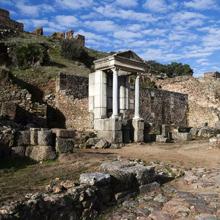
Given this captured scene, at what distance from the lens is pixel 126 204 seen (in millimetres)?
6004

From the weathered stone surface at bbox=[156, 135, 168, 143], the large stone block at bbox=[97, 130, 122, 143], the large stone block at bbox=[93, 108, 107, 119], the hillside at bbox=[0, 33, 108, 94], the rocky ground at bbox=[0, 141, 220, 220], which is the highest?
the hillside at bbox=[0, 33, 108, 94]

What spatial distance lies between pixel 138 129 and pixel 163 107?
1337cm

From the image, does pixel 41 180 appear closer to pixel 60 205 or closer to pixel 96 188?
pixel 96 188

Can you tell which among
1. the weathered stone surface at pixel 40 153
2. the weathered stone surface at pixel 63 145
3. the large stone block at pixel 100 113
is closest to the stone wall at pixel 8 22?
the large stone block at pixel 100 113

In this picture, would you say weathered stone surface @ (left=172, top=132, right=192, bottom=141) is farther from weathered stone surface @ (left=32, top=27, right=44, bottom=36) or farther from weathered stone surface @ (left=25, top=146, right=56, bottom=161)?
weathered stone surface @ (left=32, top=27, right=44, bottom=36)

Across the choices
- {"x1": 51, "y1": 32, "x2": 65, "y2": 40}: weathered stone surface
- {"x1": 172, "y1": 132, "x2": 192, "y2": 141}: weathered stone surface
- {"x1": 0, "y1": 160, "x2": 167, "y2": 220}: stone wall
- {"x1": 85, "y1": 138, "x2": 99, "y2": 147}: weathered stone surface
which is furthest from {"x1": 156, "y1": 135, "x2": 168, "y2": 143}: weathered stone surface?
{"x1": 51, "y1": 32, "x2": 65, "y2": 40}: weathered stone surface

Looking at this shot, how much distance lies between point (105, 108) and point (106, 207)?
35.0ft

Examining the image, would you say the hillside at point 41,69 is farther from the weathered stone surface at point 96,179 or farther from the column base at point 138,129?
the weathered stone surface at point 96,179

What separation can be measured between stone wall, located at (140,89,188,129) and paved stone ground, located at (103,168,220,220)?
62.3 feet

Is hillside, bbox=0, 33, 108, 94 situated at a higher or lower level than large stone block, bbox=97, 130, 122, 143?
higher

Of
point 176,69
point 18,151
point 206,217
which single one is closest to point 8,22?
point 176,69

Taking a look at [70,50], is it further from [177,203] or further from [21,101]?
[177,203]

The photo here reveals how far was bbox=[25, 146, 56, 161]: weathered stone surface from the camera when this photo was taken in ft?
30.3

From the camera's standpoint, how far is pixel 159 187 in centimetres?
710
